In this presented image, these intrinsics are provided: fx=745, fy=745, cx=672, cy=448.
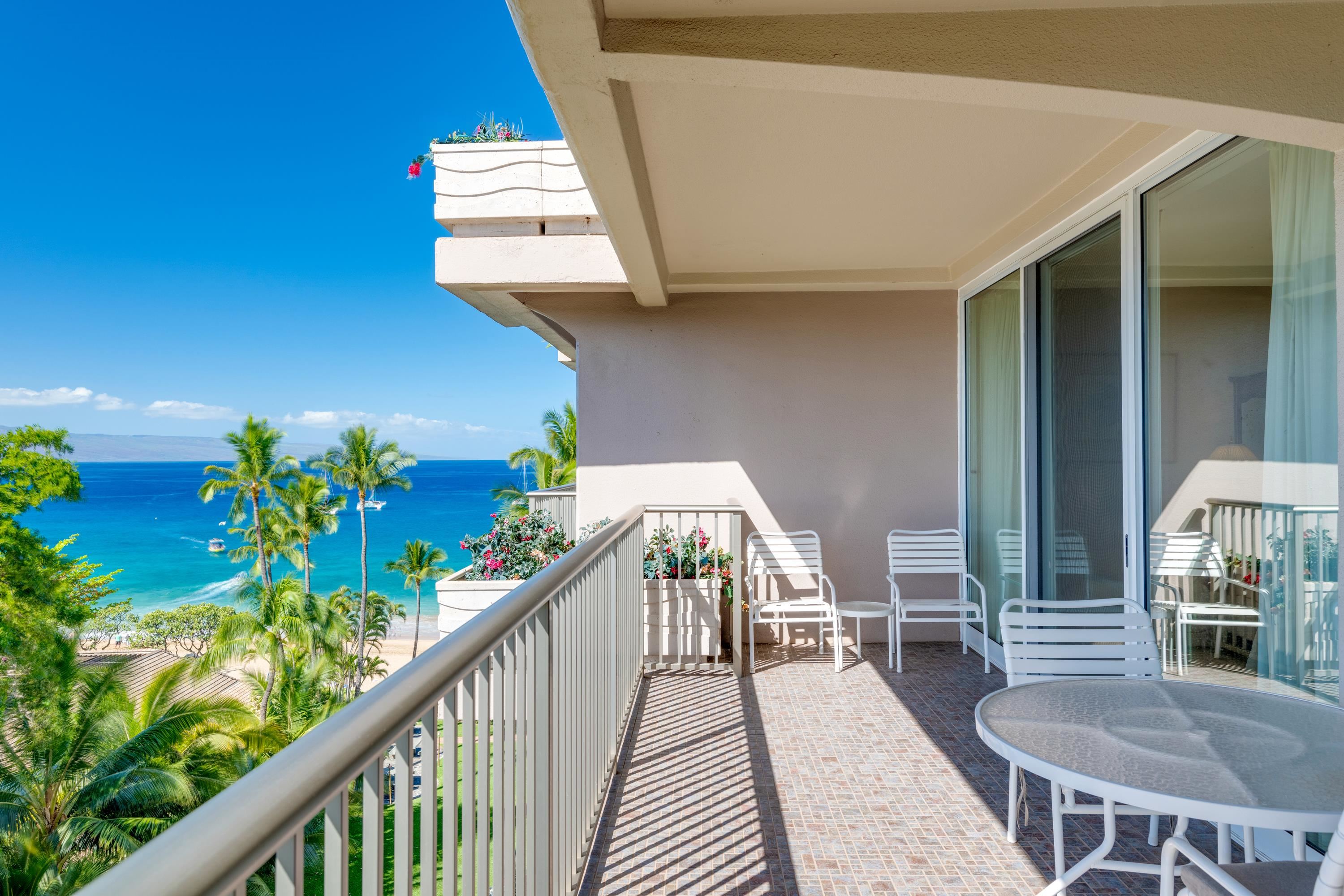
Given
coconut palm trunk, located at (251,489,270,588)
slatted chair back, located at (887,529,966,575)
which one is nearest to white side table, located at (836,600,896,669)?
slatted chair back, located at (887,529,966,575)

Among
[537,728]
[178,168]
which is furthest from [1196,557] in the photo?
[178,168]

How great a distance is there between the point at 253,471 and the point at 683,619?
26042 mm

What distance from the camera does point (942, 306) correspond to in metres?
5.40

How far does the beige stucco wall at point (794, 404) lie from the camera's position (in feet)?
17.7

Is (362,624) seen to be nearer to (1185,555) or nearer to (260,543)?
(260,543)

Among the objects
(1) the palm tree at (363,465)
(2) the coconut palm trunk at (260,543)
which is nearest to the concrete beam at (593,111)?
(1) the palm tree at (363,465)

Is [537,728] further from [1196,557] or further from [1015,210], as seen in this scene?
[1015,210]

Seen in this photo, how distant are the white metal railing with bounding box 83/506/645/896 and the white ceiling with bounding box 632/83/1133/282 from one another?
A: 5.41 feet

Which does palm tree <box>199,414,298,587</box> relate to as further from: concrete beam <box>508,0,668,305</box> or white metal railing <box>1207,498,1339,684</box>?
white metal railing <box>1207,498,1339,684</box>

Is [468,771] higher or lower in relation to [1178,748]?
higher

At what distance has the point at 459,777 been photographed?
1.31 m

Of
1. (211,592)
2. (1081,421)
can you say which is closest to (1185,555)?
(1081,421)

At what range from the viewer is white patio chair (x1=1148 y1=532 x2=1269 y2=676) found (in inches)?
96.0

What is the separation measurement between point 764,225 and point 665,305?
1.37 meters
